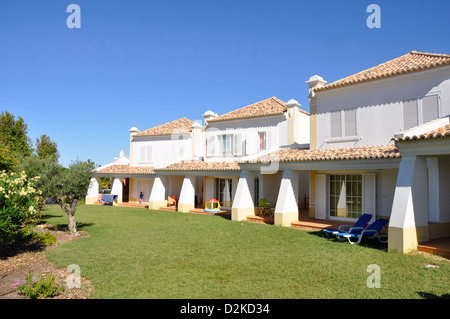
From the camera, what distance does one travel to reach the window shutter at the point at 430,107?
12391 millimetres

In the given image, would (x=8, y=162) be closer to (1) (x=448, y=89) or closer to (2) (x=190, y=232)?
(2) (x=190, y=232)

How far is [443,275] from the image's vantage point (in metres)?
7.15

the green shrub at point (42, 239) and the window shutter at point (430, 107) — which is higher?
the window shutter at point (430, 107)

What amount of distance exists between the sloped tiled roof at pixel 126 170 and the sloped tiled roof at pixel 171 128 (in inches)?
130

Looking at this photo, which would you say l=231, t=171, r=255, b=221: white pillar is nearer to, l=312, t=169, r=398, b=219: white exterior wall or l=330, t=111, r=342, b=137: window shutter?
l=330, t=111, r=342, b=137: window shutter

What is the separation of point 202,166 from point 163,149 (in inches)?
309

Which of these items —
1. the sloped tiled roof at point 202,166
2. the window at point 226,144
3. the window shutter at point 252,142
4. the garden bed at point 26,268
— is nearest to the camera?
the garden bed at point 26,268

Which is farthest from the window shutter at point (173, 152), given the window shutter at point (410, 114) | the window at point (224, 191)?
the window shutter at point (410, 114)

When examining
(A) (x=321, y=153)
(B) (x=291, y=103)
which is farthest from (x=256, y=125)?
(A) (x=321, y=153)

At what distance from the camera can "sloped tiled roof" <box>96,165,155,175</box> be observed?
89.5ft

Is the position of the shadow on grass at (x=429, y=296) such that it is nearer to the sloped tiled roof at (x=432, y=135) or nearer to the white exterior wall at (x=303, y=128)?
the sloped tiled roof at (x=432, y=135)

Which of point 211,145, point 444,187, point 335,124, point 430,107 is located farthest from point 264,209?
point 430,107

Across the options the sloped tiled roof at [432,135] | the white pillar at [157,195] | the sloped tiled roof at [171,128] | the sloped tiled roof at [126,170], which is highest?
the sloped tiled roof at [171,128]

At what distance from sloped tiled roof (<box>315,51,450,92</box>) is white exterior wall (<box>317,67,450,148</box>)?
27 centimetres
